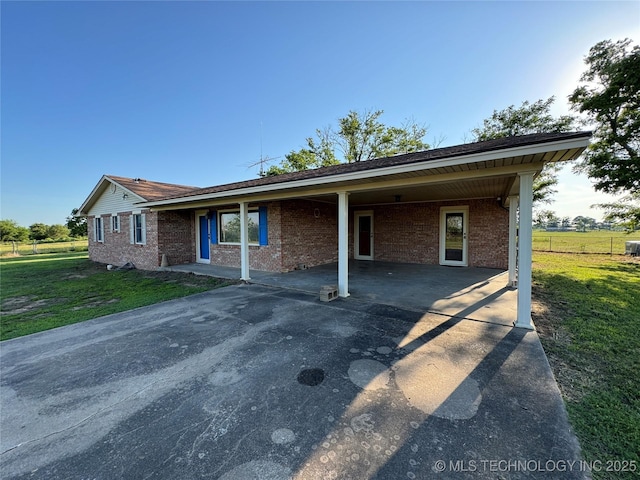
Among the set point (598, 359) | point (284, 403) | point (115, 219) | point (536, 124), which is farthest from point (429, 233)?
point (115, 219)

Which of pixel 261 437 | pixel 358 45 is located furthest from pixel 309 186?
pixel 358 45

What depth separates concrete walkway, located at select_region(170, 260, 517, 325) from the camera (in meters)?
5.08

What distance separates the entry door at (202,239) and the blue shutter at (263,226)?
10.1 ft

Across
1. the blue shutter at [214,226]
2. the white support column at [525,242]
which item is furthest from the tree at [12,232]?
the white support column at [525,242]

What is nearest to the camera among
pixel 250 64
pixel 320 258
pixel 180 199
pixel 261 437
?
pixel 261 437

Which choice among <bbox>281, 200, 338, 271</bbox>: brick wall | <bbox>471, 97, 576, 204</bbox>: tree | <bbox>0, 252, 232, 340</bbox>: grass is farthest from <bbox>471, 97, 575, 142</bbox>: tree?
<bbox>0, 252, 232, 340</bbox>: grass

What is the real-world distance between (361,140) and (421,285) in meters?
17.9

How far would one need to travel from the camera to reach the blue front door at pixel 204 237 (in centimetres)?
1132

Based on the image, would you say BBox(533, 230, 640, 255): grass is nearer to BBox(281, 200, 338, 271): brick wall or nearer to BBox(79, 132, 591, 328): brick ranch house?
BBox(79, 132, 591, 328): brick ranch house

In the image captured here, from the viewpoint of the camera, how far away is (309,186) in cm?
617

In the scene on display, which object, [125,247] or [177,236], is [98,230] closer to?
[125,247]

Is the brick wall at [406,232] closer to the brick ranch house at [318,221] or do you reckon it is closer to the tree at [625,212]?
the brick ranch house at [318,221]

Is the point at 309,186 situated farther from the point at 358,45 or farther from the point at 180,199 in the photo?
the point at 358,45

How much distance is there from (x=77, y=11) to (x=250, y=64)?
222 inches
